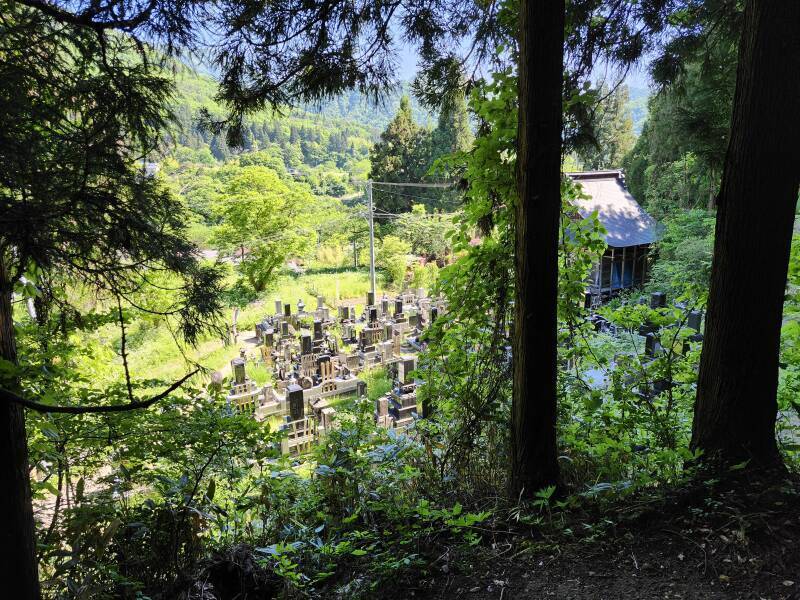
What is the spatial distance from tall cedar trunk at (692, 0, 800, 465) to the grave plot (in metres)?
4.55

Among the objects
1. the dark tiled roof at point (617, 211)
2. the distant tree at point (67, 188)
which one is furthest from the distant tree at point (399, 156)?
the distant tree at point (67, 188)

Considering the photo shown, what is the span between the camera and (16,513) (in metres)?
1.68

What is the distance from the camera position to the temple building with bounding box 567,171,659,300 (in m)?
16.5

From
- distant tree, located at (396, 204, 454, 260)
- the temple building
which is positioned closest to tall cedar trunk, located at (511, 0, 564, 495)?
the temple building

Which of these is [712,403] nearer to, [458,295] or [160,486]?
[458,295]

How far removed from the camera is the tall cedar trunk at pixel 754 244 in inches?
90.7

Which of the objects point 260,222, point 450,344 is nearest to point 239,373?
point 450,344

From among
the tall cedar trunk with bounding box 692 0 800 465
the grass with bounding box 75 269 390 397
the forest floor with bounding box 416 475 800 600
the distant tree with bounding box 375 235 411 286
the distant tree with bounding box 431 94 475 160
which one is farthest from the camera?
the distant tree with bounding box 375 235 411 286

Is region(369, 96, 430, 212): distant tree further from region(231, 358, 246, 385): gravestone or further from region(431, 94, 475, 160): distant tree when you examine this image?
region(231, 358, 246, 385): gravestone

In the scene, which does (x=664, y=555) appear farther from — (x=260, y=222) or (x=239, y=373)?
(x=260, y=222)

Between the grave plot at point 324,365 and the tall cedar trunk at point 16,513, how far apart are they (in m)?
4.63

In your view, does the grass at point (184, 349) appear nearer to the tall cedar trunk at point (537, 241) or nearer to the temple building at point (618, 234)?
the tall cedar trunk at point (537, 241)

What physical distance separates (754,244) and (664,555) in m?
1.50

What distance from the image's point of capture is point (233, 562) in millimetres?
2334
